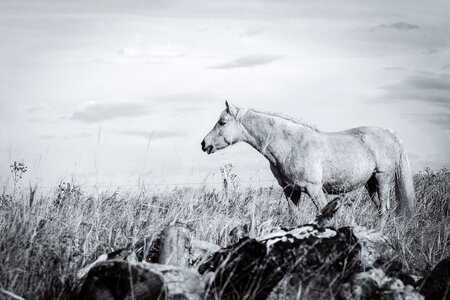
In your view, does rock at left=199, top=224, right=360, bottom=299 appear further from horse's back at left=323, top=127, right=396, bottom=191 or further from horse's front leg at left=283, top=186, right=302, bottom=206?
horse's back at left=323, top=127, right=396, bottom=191

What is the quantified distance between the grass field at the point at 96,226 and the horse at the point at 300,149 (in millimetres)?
541

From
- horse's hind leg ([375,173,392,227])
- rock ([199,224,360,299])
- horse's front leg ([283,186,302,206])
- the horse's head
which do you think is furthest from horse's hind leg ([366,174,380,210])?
rock ([199,224,360,299])

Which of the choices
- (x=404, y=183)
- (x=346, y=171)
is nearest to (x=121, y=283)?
(x=346, y=171)

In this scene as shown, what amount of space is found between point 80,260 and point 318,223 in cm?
234

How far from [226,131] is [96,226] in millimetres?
3260

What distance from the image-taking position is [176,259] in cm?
A: 534

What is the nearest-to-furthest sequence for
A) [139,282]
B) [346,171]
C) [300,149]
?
[139,282], [300,149], [346,171]

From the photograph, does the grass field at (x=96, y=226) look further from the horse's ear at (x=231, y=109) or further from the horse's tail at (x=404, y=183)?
the horse's ear at (x=231, y=109)

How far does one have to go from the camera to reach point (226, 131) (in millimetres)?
9141

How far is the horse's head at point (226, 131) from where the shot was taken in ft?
29.9

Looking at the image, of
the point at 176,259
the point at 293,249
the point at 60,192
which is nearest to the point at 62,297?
the point at 176,259

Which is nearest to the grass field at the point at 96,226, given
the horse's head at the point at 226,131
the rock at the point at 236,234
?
the rock at the point at 236,234

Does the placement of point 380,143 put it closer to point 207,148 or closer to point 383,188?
point 383,188

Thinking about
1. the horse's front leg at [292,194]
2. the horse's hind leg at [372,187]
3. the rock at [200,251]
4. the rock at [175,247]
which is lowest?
the horse's hind leg at [372,187]
